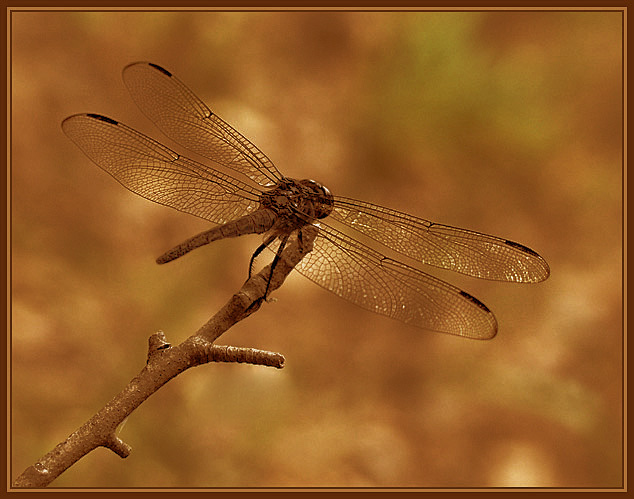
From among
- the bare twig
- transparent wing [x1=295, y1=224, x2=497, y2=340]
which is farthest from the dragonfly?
the bare twig

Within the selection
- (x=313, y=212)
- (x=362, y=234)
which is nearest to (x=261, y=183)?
(x=313, y=212)

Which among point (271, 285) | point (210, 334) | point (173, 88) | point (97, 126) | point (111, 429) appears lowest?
point (111, 429)

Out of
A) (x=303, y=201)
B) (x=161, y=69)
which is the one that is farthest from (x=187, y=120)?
(x=303, y=201)

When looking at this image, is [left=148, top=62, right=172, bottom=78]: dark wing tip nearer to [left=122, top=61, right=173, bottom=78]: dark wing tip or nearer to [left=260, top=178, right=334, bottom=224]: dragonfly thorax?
[left=122, top=61, right=173, bottom=78]: dark wing tip

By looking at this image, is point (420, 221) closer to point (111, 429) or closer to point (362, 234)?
point (362, 234)

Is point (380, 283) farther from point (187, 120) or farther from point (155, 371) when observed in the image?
point (187, 120)

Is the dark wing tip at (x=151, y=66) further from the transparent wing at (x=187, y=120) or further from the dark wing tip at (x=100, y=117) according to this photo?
the dark wing tip at (x=100, y=117)

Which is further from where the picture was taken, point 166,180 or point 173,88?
point 173,88
